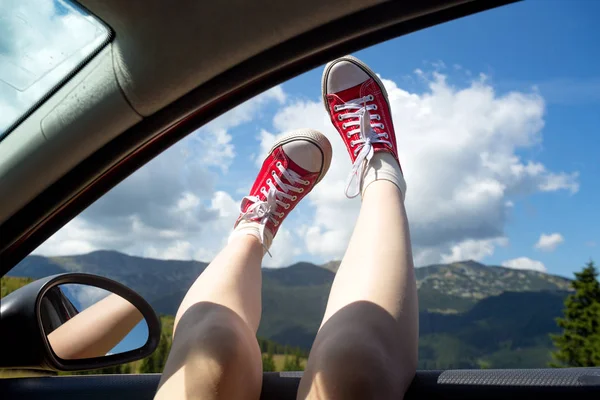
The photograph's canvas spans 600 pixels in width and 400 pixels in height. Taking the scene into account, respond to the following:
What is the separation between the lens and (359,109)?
178cm

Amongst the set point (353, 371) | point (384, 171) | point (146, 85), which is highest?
point (384, 171)

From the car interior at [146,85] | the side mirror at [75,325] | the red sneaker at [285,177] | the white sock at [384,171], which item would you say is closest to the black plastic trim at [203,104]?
the car interior at [146,85]

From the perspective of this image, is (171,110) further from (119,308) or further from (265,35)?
(119,308)

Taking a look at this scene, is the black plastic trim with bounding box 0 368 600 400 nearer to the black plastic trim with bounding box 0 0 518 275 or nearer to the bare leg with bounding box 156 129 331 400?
the bare leg with bounding box 156 129 331 400

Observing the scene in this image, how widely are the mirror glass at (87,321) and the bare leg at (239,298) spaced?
12 cm

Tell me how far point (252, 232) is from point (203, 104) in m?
0.77

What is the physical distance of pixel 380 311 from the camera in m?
0.96

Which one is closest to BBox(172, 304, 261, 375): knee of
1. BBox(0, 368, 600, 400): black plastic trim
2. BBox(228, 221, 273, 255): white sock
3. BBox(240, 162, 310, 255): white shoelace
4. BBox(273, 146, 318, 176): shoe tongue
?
BBox(0, 368, 600, 400): black plastic trim

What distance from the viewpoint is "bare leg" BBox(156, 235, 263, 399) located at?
937mm

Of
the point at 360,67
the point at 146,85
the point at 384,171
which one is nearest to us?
the point at 146,85

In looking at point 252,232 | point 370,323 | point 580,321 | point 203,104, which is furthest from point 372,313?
point 580,321

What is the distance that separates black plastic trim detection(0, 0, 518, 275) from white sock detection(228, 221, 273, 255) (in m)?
0.64

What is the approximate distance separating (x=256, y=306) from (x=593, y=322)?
80.2 ft

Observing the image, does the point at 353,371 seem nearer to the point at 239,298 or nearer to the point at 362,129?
the point at 239,298
